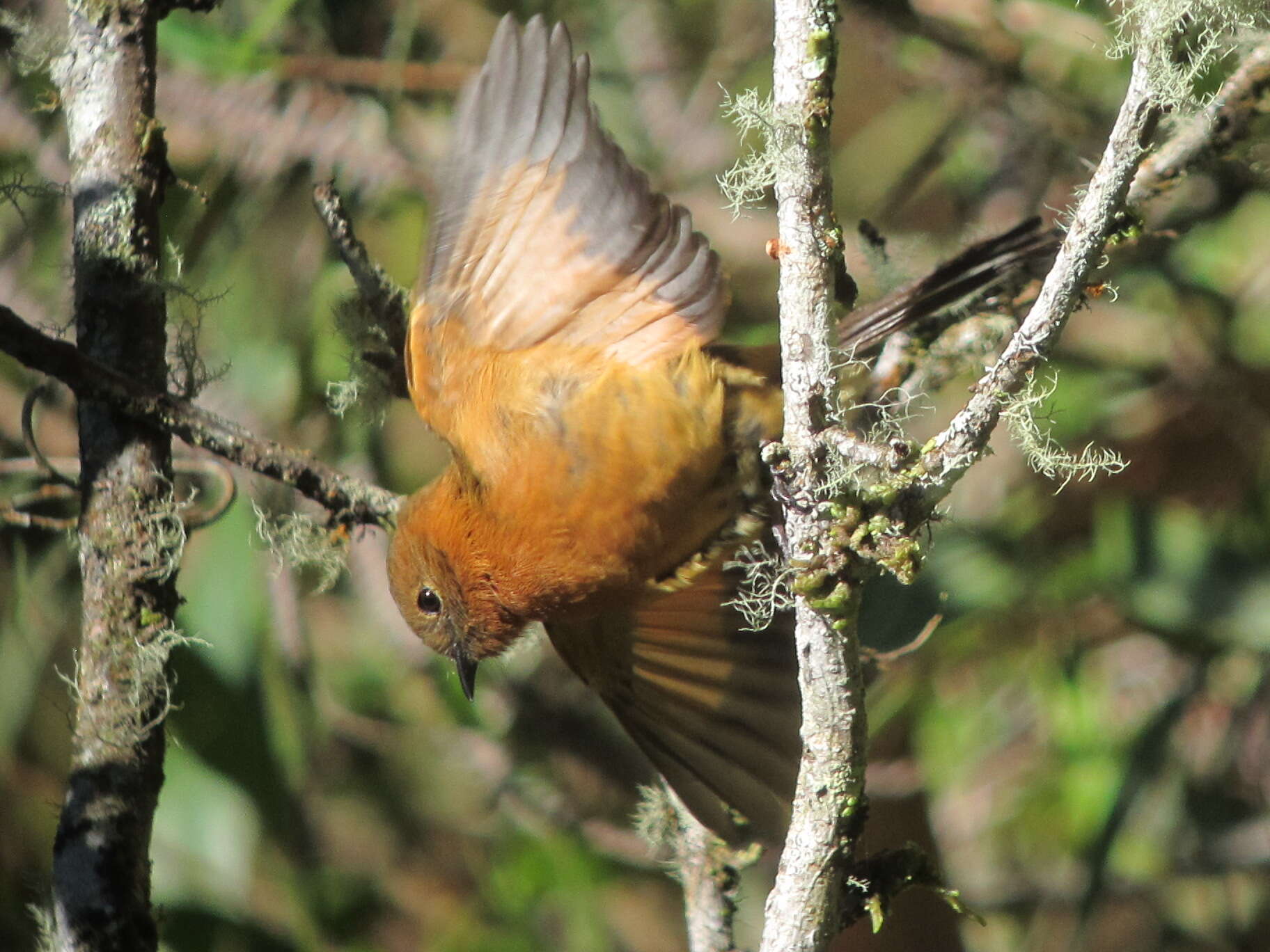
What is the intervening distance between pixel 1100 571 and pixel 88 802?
287 centimetres

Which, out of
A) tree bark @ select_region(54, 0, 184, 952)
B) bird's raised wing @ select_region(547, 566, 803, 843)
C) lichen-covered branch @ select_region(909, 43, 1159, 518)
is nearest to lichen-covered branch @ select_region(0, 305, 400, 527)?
tree bark @ select_region(54, 0, 184, 952)

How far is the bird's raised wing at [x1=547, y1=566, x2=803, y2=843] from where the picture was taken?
9.05 ft

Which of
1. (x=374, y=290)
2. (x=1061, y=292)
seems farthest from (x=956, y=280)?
(x=374, y=290)

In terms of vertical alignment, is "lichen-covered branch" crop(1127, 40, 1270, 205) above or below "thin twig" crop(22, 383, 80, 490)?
above

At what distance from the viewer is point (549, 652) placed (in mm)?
4270

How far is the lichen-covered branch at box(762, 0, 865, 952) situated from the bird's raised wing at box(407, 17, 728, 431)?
0.87m

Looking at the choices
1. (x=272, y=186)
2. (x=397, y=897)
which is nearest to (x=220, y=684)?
(x=397, y=897)

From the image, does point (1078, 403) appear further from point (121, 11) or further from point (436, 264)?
point (121, 11)

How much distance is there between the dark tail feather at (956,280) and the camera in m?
2.47

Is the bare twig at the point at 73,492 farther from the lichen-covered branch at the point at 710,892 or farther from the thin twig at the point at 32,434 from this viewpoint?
the lichen-covered branch at the point at 710,892

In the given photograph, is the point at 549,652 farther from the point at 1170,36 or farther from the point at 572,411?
the point at 1170,36

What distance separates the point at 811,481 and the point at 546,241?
1.20 m

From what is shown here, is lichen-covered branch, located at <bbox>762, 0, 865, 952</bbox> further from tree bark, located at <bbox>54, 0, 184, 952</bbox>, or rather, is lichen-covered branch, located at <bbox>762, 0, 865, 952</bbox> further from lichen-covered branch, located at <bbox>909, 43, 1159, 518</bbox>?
tree bark, located at <bbox>54, 0, 184, 952</bbox>

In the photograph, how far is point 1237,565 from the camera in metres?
3.70
